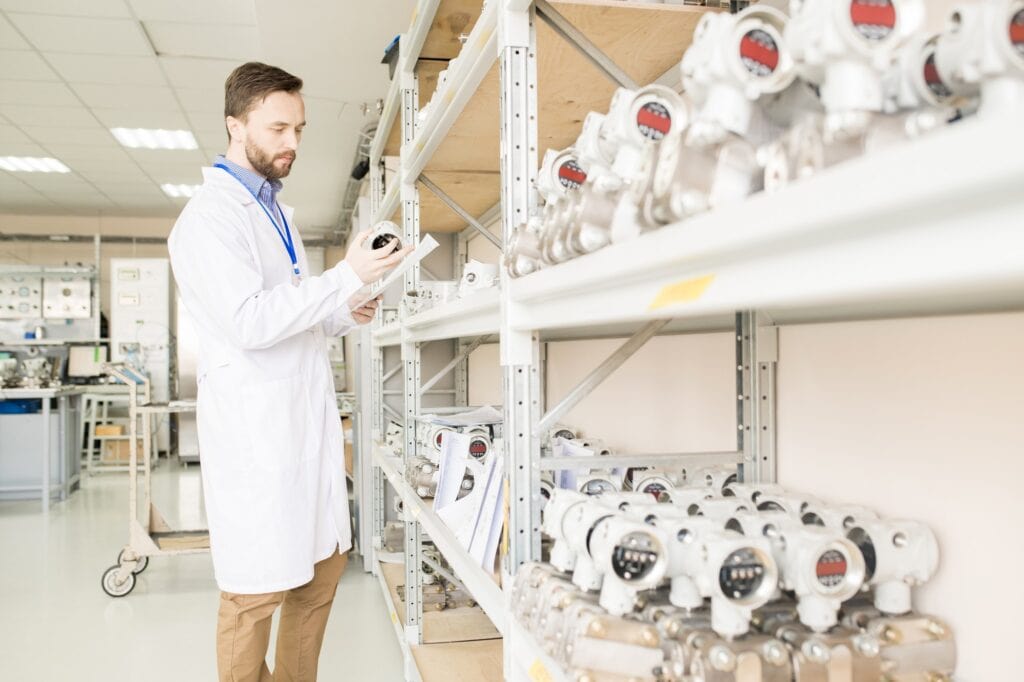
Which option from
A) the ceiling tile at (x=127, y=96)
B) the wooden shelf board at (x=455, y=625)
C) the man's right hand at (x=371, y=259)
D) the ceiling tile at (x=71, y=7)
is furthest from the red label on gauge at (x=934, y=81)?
the ceiling tile at (x=127, y=96)

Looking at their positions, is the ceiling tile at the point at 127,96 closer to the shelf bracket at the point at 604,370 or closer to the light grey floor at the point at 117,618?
the light grey floor at the point at 117,618

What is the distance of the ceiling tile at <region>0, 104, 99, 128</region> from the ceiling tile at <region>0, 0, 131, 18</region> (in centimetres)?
179

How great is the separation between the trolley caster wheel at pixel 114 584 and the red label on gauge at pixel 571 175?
3612mm

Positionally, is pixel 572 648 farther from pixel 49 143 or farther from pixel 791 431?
pixel 49 143

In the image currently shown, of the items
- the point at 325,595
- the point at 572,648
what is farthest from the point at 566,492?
the point at 325,595

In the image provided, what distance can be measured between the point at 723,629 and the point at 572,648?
179 millimetres

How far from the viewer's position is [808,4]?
0.61m

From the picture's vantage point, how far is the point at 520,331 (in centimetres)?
127

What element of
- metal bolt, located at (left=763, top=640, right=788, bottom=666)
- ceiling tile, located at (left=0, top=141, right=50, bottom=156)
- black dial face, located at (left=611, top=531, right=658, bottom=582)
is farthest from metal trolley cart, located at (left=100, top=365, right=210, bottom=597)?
ceiling tile, located at (left=0, top=141, right=50, bottom=156)

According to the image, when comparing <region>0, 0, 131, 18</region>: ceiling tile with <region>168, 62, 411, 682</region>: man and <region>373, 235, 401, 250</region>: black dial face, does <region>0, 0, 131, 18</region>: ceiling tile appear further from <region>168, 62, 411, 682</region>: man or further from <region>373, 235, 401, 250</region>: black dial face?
<region>373, 235, 401, 250</region>: black dial face

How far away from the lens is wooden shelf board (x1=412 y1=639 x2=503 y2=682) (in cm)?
238

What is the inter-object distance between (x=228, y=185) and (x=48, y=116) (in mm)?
5364

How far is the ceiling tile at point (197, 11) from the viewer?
4.17 metres

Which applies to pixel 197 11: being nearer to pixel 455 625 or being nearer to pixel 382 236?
pixel 382 236
